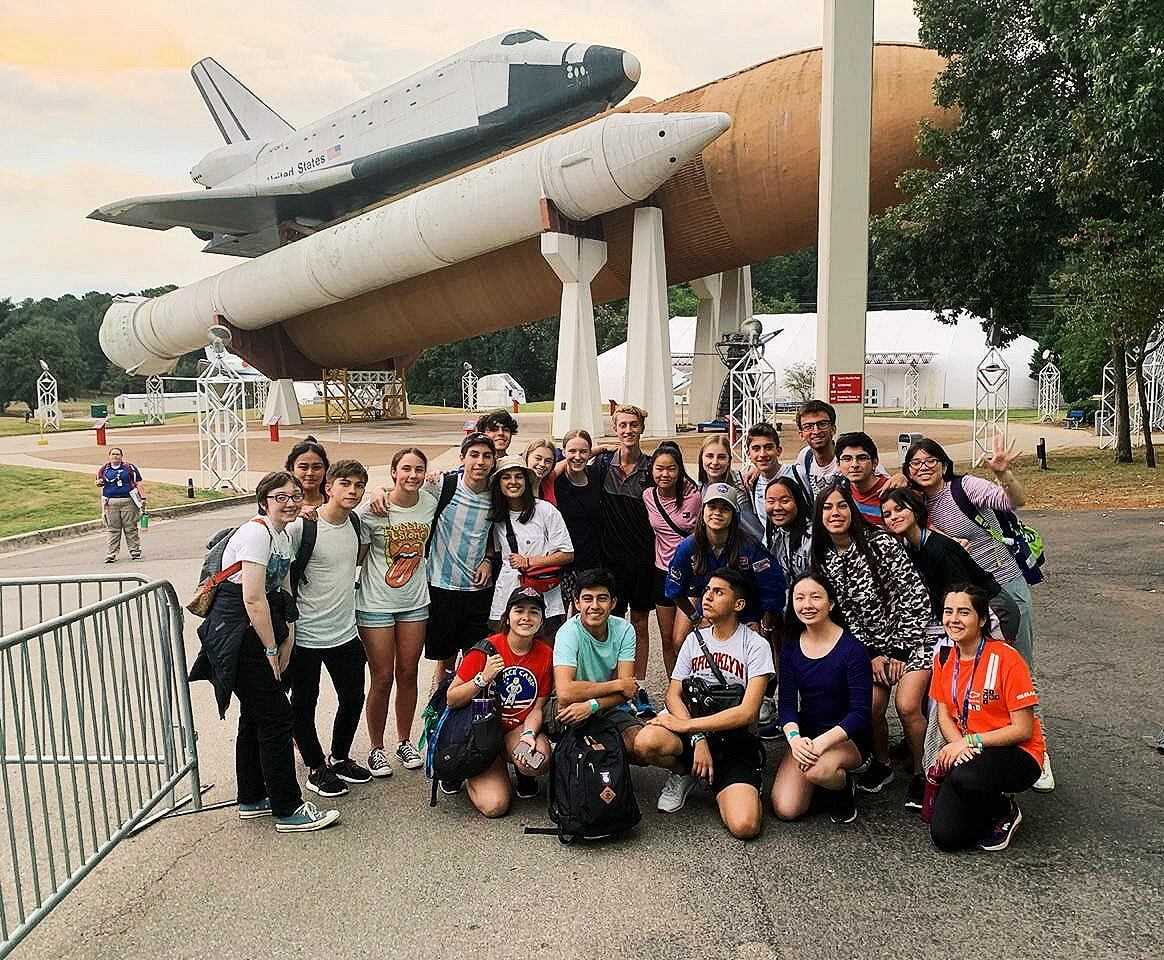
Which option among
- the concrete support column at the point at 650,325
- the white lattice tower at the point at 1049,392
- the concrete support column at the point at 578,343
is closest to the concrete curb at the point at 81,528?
the concrete support column at the point at 578,343

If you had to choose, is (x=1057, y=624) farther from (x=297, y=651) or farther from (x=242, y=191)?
(x=242, y=191)

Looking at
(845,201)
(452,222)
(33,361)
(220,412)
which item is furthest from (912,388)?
(33,361)

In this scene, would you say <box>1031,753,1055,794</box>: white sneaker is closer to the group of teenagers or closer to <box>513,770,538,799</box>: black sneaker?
the group of teenagers

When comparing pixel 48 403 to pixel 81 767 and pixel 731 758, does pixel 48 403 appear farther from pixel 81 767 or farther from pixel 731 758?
pixel 731 758

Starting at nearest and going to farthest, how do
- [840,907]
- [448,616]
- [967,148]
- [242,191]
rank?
1. [840,907]
2. [448,616]
3. [967,148]
4. [242,191]

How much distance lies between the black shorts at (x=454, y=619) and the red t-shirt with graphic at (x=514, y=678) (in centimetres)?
60

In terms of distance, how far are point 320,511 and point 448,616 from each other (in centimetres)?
98

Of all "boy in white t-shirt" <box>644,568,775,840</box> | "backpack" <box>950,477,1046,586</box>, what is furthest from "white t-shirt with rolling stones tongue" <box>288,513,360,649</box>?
"backpack" <box>950,477,1046,586</box>

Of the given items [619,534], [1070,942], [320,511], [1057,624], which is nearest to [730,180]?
[1057,624]

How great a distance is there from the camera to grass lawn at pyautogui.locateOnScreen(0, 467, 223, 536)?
1648cm

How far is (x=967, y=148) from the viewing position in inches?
719

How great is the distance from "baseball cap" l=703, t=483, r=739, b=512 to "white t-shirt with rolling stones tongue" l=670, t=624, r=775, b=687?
0.72 m

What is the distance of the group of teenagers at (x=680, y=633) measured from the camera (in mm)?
4055

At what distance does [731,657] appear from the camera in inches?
173
